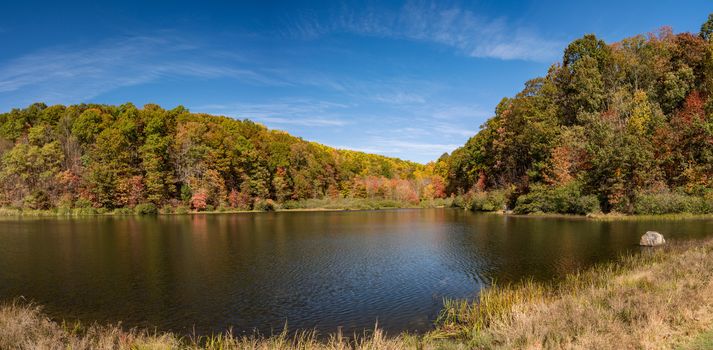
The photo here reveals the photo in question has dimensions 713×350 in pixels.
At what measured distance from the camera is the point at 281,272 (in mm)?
21016

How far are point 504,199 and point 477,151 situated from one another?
1827cm

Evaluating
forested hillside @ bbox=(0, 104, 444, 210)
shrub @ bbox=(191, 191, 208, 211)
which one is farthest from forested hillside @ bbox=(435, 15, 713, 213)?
shrub @ bbox=(191, 191, 208, 211)

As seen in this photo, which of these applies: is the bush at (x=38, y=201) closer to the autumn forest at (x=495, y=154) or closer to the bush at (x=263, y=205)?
the autumn forest at (x=495, y=154)

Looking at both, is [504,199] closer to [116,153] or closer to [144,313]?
[144,313]

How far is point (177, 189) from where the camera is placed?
270 ft

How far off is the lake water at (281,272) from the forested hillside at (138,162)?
42.2 meters


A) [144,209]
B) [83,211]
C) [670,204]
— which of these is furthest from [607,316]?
[83,211]

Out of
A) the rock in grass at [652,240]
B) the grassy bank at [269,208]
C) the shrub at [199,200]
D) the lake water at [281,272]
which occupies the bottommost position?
the lake water at [281,272]

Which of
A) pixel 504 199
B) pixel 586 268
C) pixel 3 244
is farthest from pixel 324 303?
pixel 504 199

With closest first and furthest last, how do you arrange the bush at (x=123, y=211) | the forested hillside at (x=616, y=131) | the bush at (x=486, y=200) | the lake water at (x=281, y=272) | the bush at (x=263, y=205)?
the lake water at (x=281, y=272), the forested hillside at (x=616, y=131), the bush at (x=486, y=200), the bush at (x=123, y=211), the bush at (x=263, y=205)

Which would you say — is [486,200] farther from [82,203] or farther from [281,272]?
[82,203]

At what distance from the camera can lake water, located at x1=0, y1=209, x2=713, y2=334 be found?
14.2 meters

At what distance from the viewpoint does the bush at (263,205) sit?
278 ft

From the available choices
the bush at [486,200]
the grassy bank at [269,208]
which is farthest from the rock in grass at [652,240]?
the grassy bank at [269,208]
